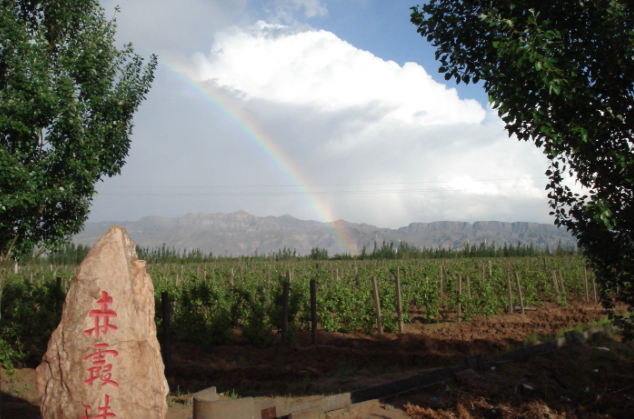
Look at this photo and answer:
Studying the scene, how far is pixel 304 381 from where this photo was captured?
25.0ft

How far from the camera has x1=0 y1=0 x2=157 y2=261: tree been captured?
5.96 meters

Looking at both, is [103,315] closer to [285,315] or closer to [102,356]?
[102,356]

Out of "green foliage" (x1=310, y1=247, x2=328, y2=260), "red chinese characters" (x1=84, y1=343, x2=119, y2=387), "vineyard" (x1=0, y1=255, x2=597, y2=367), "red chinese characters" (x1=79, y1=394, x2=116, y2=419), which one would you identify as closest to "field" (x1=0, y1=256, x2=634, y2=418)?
"vineyard" (x1=0, y1=255, x2=597, y2=367)

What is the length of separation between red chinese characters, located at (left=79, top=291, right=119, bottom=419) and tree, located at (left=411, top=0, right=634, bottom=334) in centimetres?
453

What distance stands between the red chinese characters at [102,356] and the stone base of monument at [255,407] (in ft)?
3.03

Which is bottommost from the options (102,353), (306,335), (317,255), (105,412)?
(306,335)

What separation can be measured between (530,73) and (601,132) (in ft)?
3.45

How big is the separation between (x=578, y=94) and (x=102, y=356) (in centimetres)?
554

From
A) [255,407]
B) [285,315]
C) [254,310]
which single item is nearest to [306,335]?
[285,315]

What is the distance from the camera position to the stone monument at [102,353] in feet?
12.1

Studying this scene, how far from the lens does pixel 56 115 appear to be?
6133mm

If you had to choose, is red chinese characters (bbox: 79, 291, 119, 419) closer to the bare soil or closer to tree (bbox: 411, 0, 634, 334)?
the bare soil

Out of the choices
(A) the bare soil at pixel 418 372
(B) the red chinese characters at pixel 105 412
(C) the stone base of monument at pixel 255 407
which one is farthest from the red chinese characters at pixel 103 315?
(A) the bare soil at pixel 418 372

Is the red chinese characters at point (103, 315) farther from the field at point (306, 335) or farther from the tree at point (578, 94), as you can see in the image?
the tree at point (578, 94)
